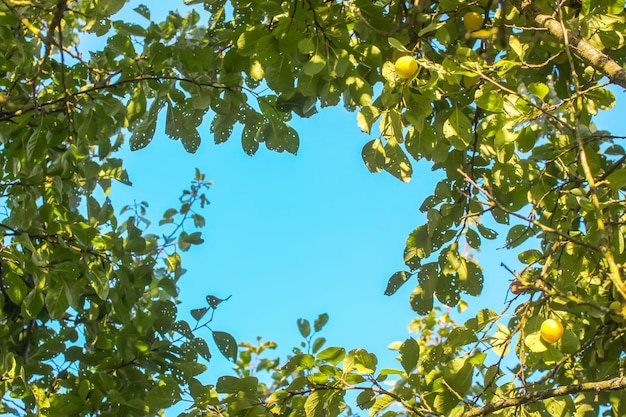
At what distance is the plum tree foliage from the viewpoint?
74.4 inches

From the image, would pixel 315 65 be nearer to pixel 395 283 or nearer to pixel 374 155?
pixel 374 155

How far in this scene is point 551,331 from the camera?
167cm

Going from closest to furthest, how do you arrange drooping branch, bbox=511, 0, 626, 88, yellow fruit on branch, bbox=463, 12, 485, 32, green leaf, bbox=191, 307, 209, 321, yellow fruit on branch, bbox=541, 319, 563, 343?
drooping branch, bbox=511, 0, 626, 88, yellow fruit on branch, bbox=541, 319, 563, 343, yellow fruit on branch, bbox=463, 12, 485, 32, green leaf, bbox=191, 307, 209, 321

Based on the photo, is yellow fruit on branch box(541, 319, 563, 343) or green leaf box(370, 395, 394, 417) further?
green leaf box(370, 395, 394, 417)

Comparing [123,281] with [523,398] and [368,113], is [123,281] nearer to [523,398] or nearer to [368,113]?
[368,113]

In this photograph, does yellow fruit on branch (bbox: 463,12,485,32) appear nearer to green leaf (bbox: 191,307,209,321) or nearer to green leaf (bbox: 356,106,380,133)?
green leaf (bbox: 356,106,380,133)

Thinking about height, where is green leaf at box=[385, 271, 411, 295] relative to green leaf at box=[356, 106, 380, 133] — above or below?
below

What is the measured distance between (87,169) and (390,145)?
1590 mm

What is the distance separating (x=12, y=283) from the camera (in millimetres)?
2504

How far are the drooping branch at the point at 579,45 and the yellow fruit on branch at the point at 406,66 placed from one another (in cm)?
40

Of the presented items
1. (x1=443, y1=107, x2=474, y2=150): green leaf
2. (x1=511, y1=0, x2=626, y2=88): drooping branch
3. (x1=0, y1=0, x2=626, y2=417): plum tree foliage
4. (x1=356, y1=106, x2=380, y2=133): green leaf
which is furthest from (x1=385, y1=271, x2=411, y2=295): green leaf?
(x1=511, y1=0, x2=626, y2=88): drooping branch

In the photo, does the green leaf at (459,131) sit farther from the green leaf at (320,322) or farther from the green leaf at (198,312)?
the green leaf at (198,312)

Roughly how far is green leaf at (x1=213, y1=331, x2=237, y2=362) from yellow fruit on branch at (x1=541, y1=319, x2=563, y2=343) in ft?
4.26

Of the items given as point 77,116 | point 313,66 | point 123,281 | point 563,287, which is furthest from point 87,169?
point 563,287
